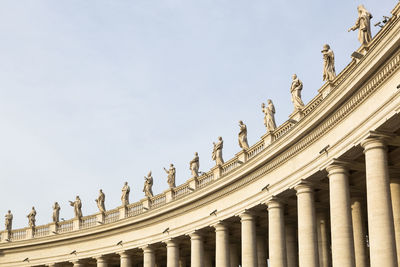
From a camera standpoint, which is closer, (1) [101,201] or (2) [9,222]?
(1) [101,201]

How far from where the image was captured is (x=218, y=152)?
84.9 meters

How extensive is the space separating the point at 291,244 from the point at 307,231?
52.0 ft

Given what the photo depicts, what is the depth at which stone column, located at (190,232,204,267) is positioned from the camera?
83.1 m

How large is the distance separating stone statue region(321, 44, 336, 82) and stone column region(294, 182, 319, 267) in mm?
10367

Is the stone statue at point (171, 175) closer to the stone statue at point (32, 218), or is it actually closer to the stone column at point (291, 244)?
the stone column at point (291, 244)

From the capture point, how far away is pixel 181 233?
8656 cm

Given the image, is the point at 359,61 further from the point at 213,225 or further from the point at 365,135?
the point at 213,225

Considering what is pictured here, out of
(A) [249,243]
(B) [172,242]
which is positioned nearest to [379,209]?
(A) [249,243]

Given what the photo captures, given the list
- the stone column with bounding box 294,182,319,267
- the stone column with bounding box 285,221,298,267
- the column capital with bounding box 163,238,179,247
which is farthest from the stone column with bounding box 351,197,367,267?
the column capital with bounding box 163,238,179,247

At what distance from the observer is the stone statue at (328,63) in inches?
2370

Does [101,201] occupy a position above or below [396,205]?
above

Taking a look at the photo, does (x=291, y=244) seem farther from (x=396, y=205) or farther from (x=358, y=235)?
(x=396, y=205)

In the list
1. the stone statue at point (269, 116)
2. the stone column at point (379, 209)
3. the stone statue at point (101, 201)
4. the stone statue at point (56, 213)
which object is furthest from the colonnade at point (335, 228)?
the stone statue at point (56, 213)

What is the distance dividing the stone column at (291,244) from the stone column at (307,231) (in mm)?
13267
